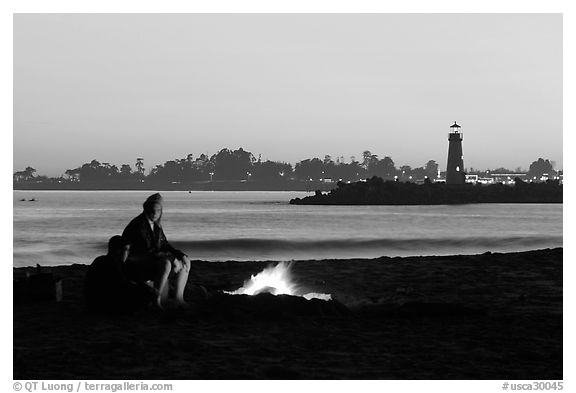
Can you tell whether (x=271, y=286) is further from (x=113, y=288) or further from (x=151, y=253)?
(x=113, y=288)

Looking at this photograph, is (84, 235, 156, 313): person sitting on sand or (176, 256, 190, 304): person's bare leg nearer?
(84, 235, 156, 313): person sitting on sand

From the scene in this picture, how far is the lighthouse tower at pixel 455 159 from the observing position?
359 feet

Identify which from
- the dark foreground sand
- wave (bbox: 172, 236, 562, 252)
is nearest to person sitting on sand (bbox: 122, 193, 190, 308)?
the dark foreground sand

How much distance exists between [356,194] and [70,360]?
415 feet

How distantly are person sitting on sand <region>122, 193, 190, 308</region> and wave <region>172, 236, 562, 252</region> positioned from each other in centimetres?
3470

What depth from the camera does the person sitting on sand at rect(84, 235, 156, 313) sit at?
36.6ft

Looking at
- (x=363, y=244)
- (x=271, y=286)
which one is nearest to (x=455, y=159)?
(x=363, y=244)

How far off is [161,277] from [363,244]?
4116 cm

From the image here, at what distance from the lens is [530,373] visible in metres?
8.33

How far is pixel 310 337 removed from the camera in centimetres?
1010

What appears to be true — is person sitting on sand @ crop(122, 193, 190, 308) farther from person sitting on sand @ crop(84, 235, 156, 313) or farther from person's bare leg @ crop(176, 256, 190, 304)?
person sitting on sand @ crop(84, 235, 156, 313)

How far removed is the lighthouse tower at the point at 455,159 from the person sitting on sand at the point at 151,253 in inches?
3932

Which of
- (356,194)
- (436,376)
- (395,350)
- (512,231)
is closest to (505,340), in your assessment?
(395,350)

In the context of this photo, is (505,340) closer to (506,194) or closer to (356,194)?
(356,194)
